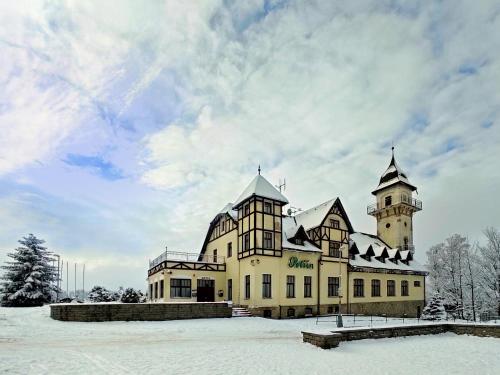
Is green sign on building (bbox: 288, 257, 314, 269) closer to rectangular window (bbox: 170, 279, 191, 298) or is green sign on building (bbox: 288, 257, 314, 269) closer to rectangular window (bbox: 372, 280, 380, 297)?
rectangular window (bbox: 170, 279, 191, 298)

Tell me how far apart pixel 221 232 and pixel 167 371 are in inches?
1016

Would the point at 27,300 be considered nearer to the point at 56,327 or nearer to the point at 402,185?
the point at 56,327

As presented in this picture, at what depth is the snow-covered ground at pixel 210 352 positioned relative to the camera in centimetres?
1124

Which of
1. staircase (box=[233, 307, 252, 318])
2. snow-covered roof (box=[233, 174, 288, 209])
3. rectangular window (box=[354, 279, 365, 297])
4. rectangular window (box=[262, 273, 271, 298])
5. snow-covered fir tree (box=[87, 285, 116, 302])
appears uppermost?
snow-covered roof (box=[233, 174, 288, 209])

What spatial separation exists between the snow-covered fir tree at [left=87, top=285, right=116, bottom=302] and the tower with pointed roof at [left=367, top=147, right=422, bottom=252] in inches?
1429

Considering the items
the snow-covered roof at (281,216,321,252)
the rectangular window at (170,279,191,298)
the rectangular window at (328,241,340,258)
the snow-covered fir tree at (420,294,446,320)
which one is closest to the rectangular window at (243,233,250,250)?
the snow-covered roof at (281,216,321,252)

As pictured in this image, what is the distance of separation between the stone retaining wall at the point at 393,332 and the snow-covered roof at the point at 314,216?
1483 cm

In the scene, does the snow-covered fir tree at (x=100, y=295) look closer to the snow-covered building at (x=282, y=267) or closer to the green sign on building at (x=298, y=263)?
the snow-covered building at (x=282, y=267)

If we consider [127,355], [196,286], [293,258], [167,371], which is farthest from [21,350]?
[293,258]

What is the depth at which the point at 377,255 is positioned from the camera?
1628 inches

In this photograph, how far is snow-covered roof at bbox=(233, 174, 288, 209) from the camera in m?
30.5

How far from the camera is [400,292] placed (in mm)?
41219

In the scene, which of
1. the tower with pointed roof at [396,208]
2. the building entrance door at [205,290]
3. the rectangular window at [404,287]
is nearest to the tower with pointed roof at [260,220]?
the building entrance door at [205,290]

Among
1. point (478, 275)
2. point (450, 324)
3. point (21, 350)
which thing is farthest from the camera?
point (478, 275)
